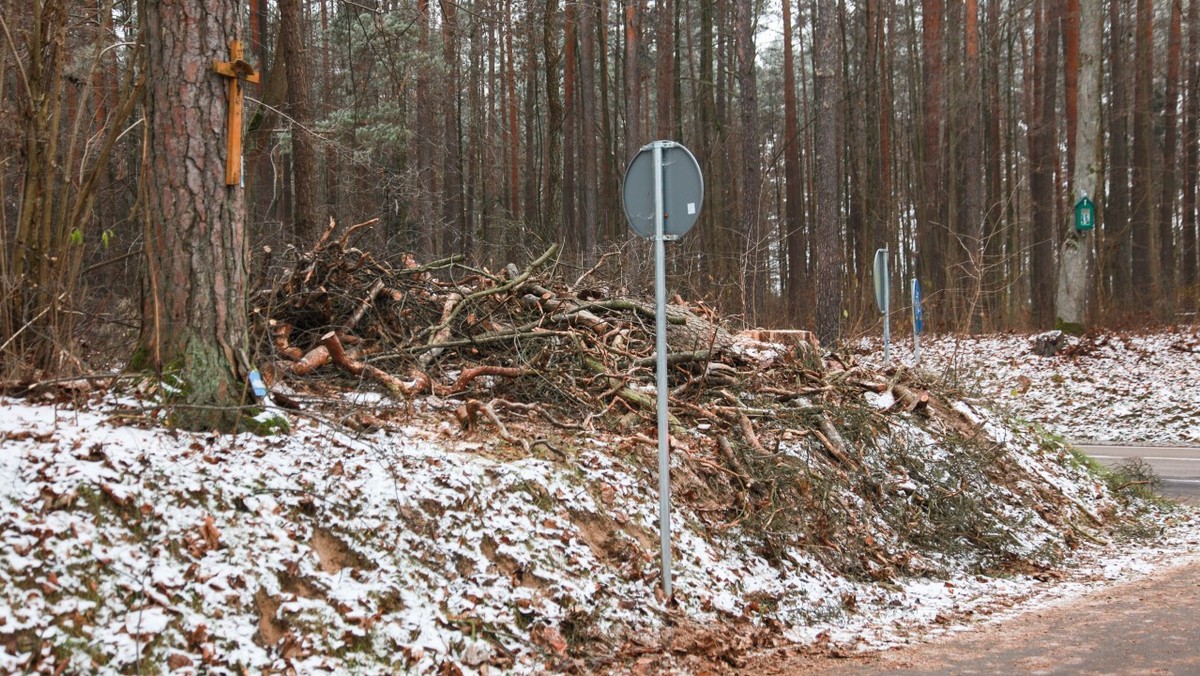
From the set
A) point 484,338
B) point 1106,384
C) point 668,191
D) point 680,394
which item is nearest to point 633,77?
point 1106,384

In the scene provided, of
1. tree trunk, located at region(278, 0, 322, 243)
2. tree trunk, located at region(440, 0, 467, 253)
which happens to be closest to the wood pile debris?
tree trunk, located at region(278, 0, 322, 243)

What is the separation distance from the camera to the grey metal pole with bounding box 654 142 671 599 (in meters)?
5.78

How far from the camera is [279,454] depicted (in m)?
5.43

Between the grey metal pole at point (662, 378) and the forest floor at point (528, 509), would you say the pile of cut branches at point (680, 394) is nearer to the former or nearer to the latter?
the forest floor at point (528, 509)

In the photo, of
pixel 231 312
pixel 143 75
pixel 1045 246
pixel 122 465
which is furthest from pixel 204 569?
pixel 1045 246

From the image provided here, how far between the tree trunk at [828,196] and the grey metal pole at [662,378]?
895cm

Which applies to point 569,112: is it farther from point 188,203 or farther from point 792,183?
point 188,203

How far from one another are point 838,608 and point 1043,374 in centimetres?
1413

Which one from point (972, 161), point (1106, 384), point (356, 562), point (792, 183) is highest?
point (792, 183)

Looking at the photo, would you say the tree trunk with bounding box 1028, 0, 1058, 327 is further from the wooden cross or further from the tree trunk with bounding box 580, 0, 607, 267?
the wooden cross

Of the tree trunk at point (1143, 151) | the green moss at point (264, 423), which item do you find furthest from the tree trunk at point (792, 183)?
the green moss at point (264, 423)

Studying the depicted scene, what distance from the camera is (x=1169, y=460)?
43.8 feet

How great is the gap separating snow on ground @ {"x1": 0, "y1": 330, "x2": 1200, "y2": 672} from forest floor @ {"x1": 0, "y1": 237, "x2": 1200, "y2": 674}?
0.05 ft

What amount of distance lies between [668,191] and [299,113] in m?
7.66
